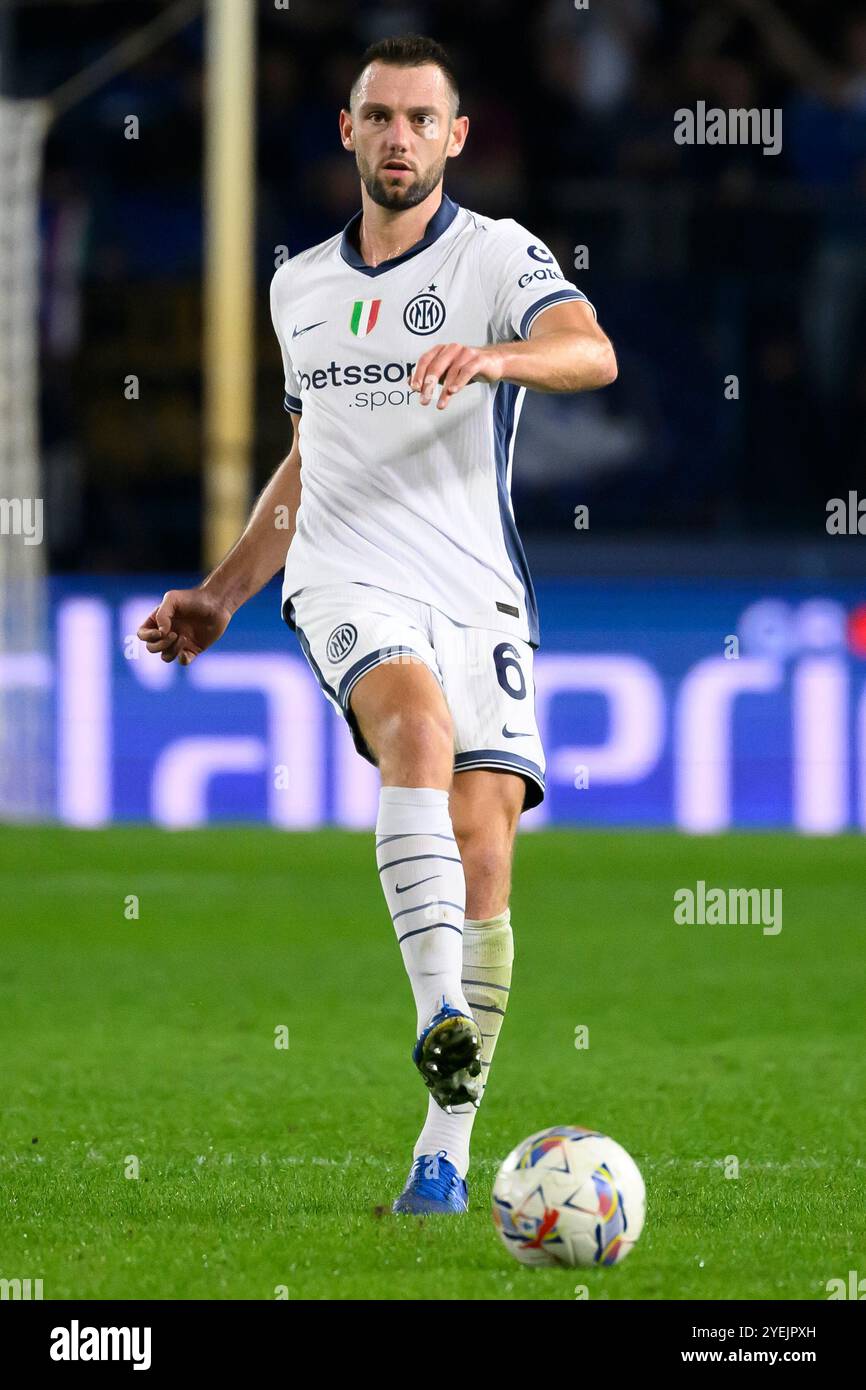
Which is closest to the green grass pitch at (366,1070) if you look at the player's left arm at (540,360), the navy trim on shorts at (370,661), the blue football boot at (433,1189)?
the blue football boot at (433,1189)

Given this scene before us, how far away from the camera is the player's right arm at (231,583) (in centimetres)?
471

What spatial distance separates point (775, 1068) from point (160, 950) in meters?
3.03

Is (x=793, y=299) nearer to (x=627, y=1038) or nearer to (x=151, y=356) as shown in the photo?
(x=151, y=356)

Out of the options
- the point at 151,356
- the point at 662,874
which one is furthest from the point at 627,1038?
the point at 151,356

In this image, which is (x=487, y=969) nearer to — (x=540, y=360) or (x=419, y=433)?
(x=419, y=433)

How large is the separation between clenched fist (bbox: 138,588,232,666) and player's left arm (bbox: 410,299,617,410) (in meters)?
0.79

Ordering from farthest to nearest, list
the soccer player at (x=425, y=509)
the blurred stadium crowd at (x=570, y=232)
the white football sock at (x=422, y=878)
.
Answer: the blurred stadium crowd at (x=570, y=232) → the soccer player at (x=425, y=509) → the white football sock at (x=422, y=878)

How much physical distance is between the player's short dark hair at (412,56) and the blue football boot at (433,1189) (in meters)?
1.90

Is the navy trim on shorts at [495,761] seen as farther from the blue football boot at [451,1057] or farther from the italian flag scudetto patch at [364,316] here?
the italian flag scudetto patch at [364,316]

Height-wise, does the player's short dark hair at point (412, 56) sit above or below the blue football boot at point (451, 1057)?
above

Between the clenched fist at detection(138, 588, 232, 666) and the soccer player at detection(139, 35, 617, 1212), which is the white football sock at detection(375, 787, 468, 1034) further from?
the clenched fist at detection(138, 588, 232, 666)

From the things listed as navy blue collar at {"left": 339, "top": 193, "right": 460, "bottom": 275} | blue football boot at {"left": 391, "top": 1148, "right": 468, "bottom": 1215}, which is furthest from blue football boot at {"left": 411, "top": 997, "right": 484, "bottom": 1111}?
navy blue collar at {"left": 339, "top": 193, "right": 460, "bottom": 275}

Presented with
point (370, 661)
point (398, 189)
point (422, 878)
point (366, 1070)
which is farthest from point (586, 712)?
point (422, 878)

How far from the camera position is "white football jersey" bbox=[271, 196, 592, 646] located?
4477 mm
